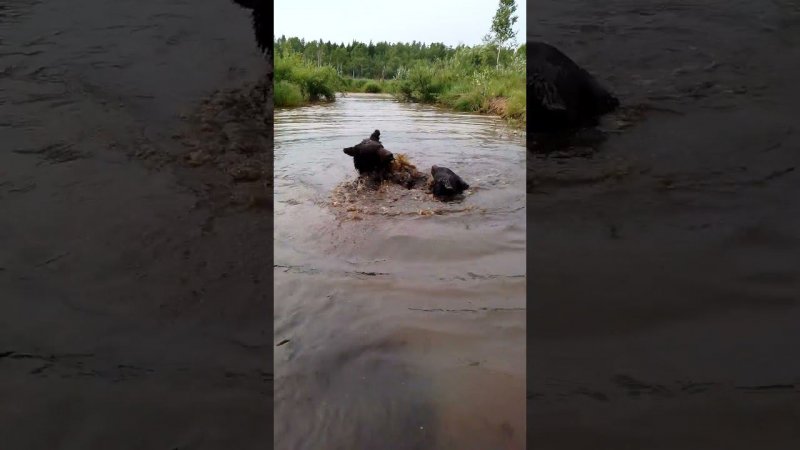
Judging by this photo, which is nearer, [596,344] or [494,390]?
[494,390]

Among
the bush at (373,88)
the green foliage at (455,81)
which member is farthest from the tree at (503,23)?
the bush at (373,88)

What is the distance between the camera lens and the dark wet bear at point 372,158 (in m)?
4.83

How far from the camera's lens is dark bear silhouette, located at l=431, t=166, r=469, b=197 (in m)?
4.33

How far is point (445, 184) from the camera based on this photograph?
4.33m

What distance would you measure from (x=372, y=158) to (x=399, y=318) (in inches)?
108

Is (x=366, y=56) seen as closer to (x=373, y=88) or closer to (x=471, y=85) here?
(x=373, y=88)

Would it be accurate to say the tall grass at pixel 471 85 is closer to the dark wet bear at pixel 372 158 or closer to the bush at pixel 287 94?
the bush at pixel 287 94

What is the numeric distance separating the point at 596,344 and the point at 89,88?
196 inches

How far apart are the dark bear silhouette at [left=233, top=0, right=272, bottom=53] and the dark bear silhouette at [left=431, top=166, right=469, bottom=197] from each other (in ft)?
8.25

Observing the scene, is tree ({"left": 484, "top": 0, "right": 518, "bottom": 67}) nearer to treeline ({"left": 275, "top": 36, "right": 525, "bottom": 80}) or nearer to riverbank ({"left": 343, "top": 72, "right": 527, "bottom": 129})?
riverbank ({"left": 343, "top": 72, "right": 527, "bottom": 129})

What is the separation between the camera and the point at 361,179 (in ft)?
15.8

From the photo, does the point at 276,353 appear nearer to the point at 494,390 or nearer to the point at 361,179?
the point at 494,390

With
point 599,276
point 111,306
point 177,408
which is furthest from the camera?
point 599,276

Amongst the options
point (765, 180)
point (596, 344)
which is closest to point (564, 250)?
point (596, 344)
